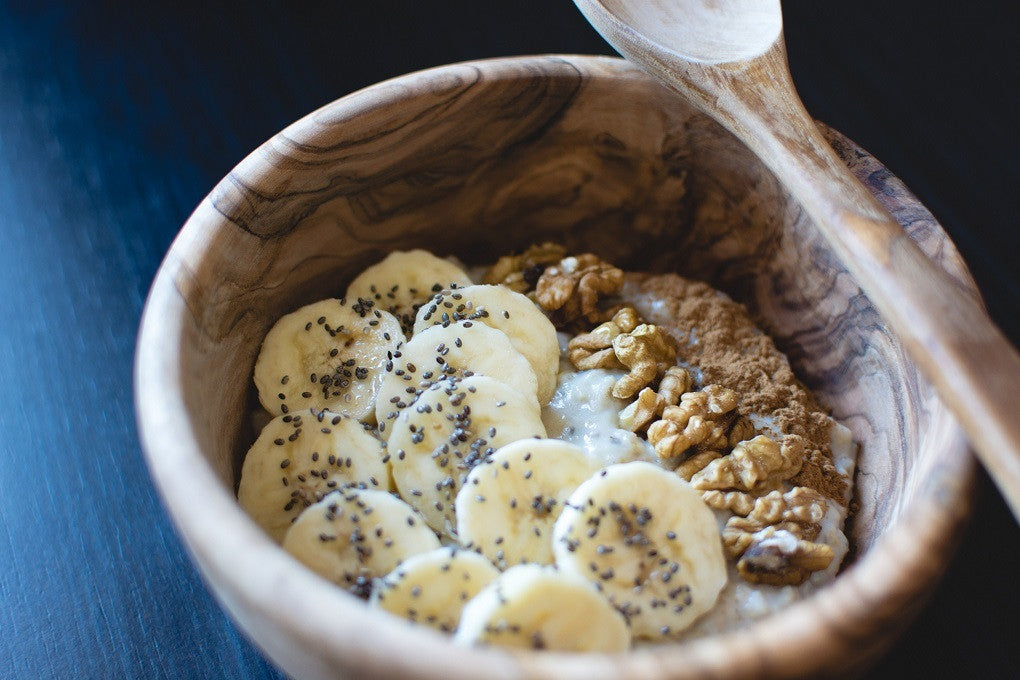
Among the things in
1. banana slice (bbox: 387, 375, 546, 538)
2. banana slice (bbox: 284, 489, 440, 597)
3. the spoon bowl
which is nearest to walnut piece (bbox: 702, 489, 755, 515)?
banana slice (bbox: 387, 375, 546, 538)

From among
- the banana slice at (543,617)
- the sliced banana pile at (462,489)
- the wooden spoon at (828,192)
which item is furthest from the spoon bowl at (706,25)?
the banana slice at (543,617)

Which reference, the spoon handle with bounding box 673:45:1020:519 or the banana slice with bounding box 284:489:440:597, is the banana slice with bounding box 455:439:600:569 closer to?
the banana slice with bounding box 284:489:440:597

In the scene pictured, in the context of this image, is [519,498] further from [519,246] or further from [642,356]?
[519,246]

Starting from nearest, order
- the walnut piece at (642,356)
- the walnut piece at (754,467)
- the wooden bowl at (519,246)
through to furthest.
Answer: the wooden bowl at (519,246)
the walnut piece at (754,467)
the walnut piece at (642,356)

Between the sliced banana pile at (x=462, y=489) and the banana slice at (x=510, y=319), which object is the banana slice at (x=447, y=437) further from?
the banana slice at (x=510, y=319)

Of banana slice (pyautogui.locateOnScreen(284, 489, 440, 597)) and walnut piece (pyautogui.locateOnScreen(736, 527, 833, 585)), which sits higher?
Result: walnut piece (pyautogui.locateOnScreen(736, 527, 833, 585))

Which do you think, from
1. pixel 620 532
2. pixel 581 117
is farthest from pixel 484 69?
pixel 620 532
